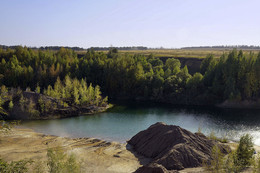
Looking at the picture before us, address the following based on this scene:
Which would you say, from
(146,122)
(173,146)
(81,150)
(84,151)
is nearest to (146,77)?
(146,122)

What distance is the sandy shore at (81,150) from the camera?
2678 cm

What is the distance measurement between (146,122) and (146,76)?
27538mm

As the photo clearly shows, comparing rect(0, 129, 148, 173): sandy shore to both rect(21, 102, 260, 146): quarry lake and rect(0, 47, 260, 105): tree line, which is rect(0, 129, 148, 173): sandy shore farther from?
rect(0, 47, 260, 105): tree line

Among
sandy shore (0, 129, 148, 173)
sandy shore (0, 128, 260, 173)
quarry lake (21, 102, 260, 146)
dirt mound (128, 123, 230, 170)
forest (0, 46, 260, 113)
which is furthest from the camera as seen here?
forest (0, 46, 260, 113)

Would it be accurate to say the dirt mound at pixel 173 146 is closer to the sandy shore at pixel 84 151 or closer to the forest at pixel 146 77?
the sandy shore at pixel 84 151

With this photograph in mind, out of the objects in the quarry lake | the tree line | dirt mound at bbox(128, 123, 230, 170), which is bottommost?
the quarry lake

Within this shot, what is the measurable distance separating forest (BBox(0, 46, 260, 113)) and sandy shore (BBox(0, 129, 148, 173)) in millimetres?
18025

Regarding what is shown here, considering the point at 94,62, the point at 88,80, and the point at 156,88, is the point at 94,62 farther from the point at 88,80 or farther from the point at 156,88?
Result: the point at 156,88

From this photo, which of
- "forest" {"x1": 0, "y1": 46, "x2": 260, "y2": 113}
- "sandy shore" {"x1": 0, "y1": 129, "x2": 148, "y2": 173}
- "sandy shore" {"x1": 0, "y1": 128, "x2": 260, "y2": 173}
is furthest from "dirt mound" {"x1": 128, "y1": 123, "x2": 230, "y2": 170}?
"forest" {"x1": 0, "y1": 46, "x2": 260, "y2": 113}

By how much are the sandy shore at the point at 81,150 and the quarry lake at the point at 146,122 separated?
3.24 metres

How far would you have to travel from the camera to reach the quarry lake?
38625 mm

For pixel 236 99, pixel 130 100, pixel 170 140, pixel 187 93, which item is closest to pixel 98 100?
pixel 130 100

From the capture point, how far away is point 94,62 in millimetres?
74438

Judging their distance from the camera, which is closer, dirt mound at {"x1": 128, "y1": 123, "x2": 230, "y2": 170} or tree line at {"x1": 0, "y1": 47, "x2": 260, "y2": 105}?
dirt mound at {"x1": 128, "y1": 123, "x2": 230, "y2": 170}
